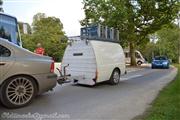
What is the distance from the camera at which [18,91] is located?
634cm

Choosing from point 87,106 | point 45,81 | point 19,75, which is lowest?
point 87,106

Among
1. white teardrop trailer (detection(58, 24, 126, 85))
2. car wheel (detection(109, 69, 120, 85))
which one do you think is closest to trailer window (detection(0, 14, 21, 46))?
white teardrop trailer (detection(58, 24, 126, 85))

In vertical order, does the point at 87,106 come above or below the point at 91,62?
below

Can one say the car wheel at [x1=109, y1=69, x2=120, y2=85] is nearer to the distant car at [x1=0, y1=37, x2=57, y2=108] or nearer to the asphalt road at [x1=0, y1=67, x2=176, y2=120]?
the asphalt road at [x1=0, y1=67, x2=176, y2=120]

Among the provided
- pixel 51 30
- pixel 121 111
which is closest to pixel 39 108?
pixel 121 111

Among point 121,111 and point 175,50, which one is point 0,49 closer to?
point 121,111

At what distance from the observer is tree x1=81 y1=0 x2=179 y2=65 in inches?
1005

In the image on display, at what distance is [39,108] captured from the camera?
6.31m

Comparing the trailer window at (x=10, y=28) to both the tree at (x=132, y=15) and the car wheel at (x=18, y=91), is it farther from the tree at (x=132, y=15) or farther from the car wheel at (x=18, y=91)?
the tree at (x=132, y=15)

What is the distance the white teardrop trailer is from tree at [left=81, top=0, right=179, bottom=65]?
1472cm

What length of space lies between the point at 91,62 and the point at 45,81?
3.34 m

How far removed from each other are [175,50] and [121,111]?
4648 centimetres

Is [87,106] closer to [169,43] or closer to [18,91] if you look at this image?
[18,91]

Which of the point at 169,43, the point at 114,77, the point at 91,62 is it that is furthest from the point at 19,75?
the point at 169,43
